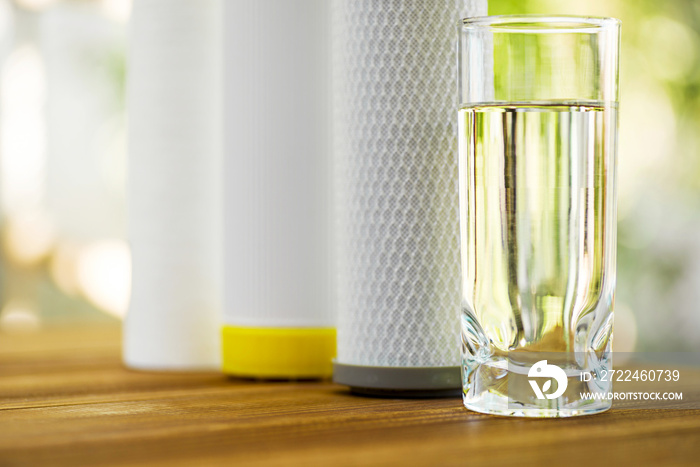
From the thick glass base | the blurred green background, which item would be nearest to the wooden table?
the thick glass base

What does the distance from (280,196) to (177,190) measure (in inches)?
4.4

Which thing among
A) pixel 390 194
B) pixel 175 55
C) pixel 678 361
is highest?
pixel 175 55

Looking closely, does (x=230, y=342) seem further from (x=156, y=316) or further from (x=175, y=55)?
(x=175, y=55)

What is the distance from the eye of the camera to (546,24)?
379mm

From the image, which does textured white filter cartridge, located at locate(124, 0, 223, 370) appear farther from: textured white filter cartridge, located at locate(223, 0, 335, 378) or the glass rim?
the glass rim

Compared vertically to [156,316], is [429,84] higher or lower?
higher

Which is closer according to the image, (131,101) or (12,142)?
(131,101)

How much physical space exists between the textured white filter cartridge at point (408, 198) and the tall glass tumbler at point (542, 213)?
44 mm

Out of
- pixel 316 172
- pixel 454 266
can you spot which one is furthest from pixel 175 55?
pixel 454 266

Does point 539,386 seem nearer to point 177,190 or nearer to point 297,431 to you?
point 297,431

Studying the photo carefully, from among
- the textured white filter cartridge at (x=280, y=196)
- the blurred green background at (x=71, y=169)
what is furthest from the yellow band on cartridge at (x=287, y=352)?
the blurred green background at (x=71, y=169)

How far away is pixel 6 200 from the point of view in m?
1.32

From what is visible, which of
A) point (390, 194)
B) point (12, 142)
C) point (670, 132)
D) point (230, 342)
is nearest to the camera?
point (390, 194)

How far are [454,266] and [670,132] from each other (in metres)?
1.42
